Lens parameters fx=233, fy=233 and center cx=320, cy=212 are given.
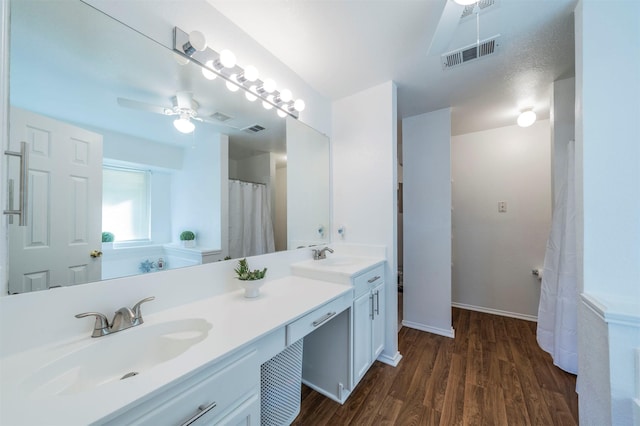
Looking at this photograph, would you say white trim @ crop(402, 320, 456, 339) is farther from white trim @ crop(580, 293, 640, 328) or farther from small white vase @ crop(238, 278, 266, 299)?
small white vase @ crop(238, 278, 266, 299)

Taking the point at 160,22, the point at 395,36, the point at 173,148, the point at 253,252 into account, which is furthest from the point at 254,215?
the point at 395,36

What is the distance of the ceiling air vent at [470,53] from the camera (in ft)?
5.04

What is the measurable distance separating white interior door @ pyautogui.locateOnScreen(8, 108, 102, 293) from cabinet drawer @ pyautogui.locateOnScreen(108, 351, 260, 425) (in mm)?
588

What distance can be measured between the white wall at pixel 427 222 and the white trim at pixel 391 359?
→ 0.72 metres

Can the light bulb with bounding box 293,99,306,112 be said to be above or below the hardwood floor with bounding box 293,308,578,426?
above

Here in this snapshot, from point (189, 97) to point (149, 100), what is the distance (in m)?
0.20

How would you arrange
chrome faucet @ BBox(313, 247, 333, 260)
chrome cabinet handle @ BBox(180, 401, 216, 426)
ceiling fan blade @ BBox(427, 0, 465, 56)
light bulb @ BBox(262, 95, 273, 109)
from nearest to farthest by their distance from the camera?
chrome cabinet handle @ BBox(180, 401, 216, 426) → ceiling fan blade @ BBox(427, 0, 465, 56) → light bulb @ BBox(262, 95, 273, 109) → chrome faucet @ BBox(313, 247, 333, 260)

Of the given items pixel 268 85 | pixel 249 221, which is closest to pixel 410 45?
pixel 268 85

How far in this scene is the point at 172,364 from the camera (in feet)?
2.23

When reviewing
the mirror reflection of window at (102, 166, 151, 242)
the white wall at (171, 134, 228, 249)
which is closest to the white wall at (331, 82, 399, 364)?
the white wall at (171, 134, 228, 249)

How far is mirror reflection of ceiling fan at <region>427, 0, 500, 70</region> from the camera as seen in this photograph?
1.05 metres

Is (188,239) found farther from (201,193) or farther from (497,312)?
(497,312)

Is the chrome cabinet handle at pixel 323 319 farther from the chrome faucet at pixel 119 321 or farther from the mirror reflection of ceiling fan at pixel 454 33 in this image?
the mirror reflection of ceiling fan at pixel 454 33

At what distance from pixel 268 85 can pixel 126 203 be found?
1106mm
